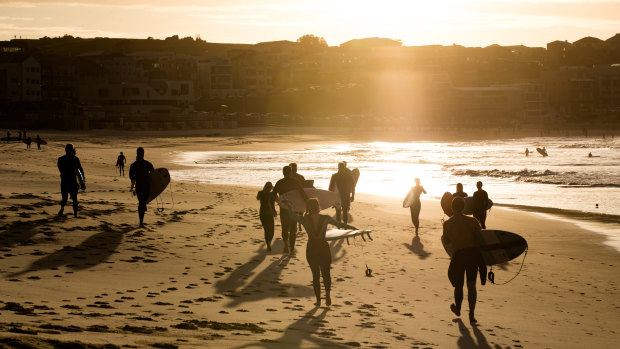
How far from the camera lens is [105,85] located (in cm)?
12406

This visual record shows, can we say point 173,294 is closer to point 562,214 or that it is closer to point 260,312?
point 260,312

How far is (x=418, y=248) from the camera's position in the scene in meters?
16.1

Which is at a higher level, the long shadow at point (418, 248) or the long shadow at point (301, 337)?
the long shadow at point (301, 337)

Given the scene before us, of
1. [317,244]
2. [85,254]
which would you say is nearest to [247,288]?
[317,244]

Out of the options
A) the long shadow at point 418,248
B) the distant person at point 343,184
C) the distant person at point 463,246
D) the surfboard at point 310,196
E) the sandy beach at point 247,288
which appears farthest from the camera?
the distant person at point 343,184

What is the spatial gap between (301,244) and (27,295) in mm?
7167

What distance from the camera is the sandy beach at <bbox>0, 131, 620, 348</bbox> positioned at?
7895 millimetres

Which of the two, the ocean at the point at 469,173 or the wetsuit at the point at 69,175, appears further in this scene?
the ocean at the point at 469,173

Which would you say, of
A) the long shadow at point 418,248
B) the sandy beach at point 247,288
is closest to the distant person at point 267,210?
the sandy beach at point 247,288

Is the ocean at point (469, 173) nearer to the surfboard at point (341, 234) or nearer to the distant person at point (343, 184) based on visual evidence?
the distant person at point (343, 184)

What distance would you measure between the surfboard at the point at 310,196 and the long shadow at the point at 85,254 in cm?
297

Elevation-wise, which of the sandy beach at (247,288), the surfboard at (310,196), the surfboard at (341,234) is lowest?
the sandy beach at (247,288)

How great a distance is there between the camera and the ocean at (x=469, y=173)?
Result: 2803 centimetres

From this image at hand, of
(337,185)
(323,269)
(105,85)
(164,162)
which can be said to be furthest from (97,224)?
(105,85)
